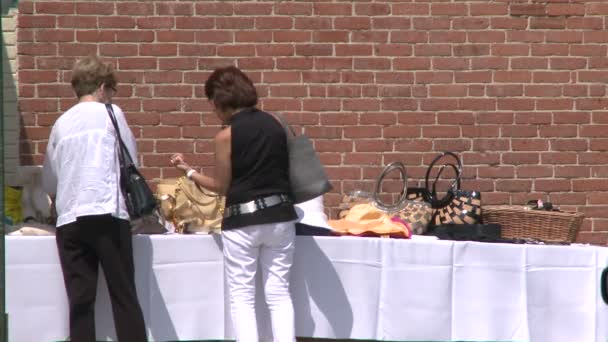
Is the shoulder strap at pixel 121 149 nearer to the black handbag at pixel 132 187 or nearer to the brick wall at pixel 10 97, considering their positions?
the black handbag at pixel 132 187

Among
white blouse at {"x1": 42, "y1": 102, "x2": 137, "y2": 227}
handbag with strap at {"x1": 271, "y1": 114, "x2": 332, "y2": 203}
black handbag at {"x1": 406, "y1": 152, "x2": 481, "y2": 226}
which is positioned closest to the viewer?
white blouse at {"x1": 42, "y1": 102, "x2": 137, "y2": 227}

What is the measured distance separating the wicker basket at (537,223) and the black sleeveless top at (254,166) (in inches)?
63.6

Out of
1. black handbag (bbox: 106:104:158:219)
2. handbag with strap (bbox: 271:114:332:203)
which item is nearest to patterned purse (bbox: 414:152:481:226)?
handbag with strap (bbox: 271:114:332:203)

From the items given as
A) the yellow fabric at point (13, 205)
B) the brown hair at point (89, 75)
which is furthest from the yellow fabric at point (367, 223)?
the yellow fabric at point (13, 205)

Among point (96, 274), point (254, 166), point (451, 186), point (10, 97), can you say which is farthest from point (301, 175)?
point (10, 97)

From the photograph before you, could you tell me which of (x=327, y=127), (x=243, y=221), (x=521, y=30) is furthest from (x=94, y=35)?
(x=521, y=30)

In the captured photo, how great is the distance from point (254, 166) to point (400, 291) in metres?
1.12

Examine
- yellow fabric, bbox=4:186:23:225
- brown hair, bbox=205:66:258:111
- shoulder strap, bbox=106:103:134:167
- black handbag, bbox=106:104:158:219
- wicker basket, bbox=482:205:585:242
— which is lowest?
Result: wicker basket, bbox=482:205:585:242

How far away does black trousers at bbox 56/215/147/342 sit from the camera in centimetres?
524

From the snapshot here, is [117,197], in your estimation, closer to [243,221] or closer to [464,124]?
[243,221]

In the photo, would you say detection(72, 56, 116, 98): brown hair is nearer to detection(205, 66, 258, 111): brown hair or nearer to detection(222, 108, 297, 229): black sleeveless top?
detection(205, 66, 258, 111): brown hair

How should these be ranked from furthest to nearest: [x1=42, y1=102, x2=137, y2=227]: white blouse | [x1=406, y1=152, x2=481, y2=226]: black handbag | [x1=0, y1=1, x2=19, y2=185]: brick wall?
[x1=0, y1=1, x2=19, y2=185]: brick wall, [x1=406, y1=152, x2=481, y2=226]: black handbag, [x1=42, y1=102, x2=137, y2=227]: white blouse

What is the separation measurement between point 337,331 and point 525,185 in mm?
1894

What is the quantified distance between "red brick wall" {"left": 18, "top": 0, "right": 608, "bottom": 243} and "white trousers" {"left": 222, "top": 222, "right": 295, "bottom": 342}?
4.96ft
